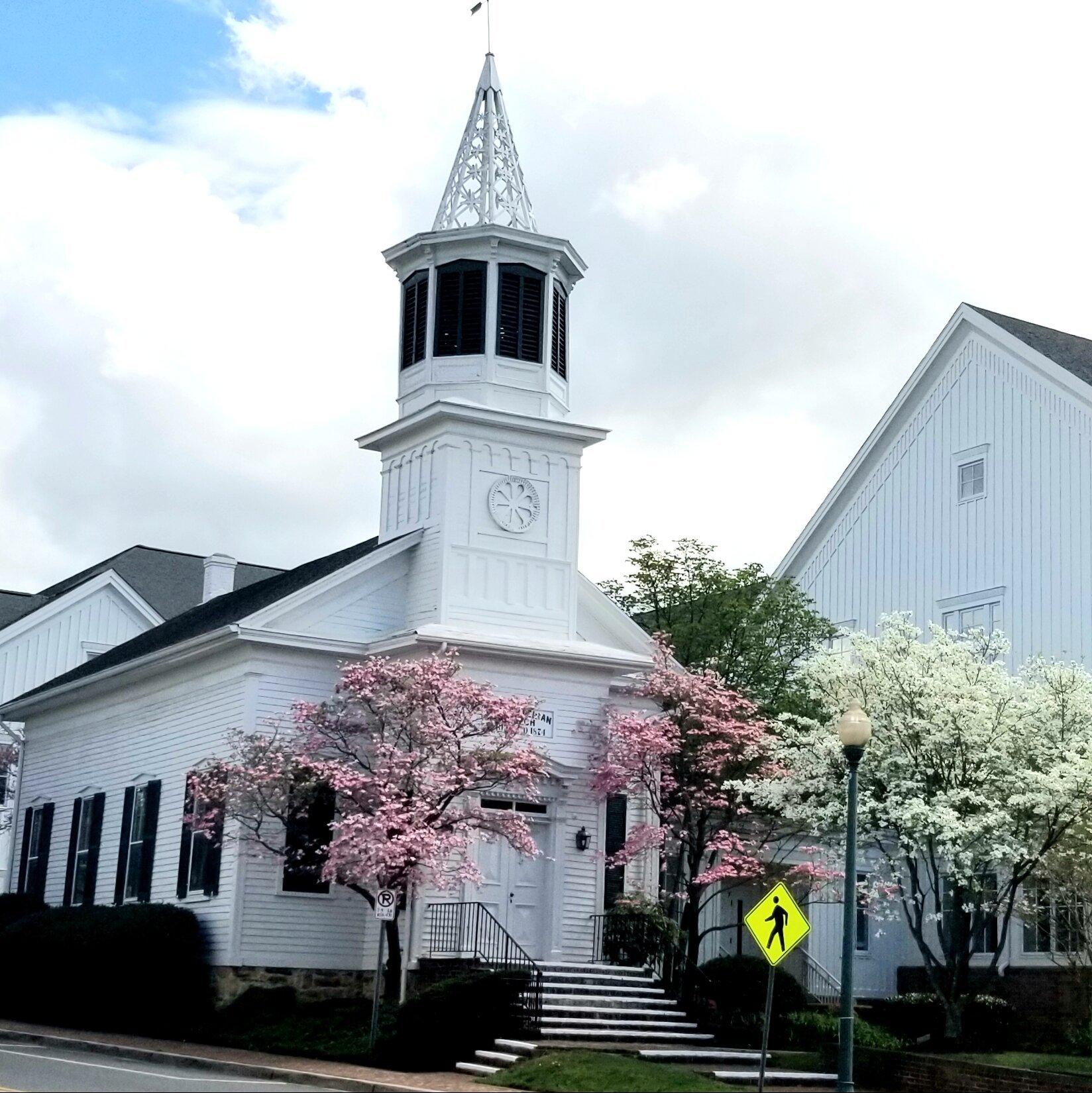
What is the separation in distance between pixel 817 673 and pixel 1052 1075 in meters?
8.04

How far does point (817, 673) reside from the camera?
1053 inches

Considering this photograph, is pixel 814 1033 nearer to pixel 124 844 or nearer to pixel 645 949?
pixel 645 949

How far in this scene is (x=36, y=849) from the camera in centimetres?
3516

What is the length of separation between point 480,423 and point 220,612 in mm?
7520

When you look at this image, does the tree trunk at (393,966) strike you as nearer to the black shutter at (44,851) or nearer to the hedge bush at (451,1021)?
the hedge bush at (451,1021)

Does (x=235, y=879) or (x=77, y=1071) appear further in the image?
(x=235, y=879)

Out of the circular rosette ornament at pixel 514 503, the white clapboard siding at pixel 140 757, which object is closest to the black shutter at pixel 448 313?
the circular rosette ornament at pixel 514 503

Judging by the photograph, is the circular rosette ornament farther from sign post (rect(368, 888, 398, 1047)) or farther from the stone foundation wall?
sign post (rect(368, 888, 398, 1047))

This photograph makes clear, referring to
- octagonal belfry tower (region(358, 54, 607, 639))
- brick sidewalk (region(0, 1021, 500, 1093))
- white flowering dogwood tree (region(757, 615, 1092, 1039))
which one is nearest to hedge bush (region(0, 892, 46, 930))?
brick sidewalk (region(0, 1021, 500, 1093))

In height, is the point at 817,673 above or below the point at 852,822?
above

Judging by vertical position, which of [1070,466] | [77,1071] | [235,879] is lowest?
[77,1071]

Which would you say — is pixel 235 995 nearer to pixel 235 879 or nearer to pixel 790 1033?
pixel 235 879

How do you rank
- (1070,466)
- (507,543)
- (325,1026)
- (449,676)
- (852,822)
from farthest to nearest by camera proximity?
(1070,466) < (507,543) < (449,676) < (325,1026) < (852,822)

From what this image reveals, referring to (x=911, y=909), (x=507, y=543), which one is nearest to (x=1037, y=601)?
(x=911, y=909)
